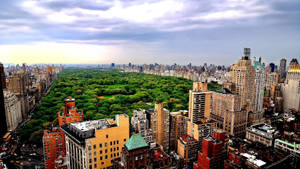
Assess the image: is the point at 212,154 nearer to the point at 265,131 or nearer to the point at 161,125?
the point at 161,125

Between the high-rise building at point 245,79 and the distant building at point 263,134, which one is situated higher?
the high-rise building at point 245,79

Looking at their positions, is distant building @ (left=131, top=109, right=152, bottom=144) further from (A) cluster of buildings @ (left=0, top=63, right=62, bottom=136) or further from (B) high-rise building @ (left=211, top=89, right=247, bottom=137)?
(A) cluster of buildings @ (left=0, top=63, right=62, bottom=136)

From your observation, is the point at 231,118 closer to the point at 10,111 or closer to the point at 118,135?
the point at 118,135

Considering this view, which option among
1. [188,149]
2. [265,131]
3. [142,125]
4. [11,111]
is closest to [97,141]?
[142,125]

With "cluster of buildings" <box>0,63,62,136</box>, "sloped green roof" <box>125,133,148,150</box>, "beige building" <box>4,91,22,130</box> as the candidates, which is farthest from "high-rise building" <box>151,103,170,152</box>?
"beige building" <box>4,91,22,130</box>

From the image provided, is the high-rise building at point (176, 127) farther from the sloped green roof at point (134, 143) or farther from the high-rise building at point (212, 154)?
the sloped green roof at point (134, 143)

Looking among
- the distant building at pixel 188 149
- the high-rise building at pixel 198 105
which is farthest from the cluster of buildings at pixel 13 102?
the high-rise building at pixel 198 105
